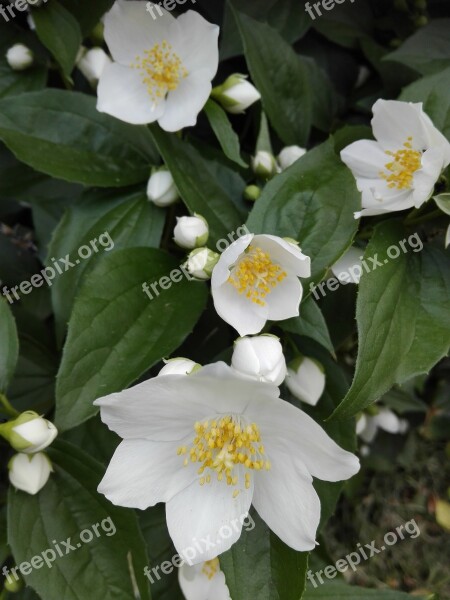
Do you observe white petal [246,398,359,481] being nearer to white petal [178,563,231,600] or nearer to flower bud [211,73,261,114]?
white petal [178,563,231,600]

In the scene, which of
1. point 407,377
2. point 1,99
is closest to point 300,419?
point 407,377

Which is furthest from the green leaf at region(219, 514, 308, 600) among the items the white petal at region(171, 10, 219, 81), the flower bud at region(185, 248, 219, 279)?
the white petal at region(171, 10, 219, 81)

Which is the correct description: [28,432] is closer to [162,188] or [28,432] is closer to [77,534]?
[77,534]

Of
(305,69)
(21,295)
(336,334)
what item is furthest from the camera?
(21,295)

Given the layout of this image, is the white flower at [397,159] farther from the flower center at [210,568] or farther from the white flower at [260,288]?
the flower center at [210,568]

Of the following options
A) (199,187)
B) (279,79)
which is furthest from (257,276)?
(279,79)

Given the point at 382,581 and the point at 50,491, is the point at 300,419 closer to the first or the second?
the point at 50,491

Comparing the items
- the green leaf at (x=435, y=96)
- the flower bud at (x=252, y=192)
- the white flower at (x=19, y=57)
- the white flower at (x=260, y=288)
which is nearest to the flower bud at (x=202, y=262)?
the white flower at (x=260, y=288)
